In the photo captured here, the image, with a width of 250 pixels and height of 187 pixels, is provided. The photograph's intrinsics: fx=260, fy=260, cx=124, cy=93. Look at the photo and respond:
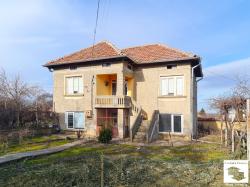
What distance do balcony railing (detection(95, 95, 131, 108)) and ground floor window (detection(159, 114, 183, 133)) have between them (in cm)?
320

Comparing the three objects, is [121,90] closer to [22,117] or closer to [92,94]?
[92,94]

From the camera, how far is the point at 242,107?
1491 cm

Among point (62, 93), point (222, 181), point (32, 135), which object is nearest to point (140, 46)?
point (62, 93)

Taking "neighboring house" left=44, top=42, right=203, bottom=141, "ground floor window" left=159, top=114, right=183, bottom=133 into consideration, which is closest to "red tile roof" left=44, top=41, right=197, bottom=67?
"neighboring house" left=44, top=42, right=203, bottom=141

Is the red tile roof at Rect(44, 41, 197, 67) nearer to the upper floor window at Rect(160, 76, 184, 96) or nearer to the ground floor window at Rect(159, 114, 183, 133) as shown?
the upper floor window at Rect(160, 76, 184, 96)

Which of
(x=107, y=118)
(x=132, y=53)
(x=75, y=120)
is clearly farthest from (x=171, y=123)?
(x=75, y=120)

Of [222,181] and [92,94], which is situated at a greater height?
[92,94]

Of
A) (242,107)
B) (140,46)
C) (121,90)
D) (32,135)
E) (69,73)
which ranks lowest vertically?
(32,135)

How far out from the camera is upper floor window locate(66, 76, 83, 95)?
24.2 metres

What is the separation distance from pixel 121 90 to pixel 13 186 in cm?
1488

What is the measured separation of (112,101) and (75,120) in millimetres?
4674

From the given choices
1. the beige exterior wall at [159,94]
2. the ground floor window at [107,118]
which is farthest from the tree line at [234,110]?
the ground floor window at [107,118]
